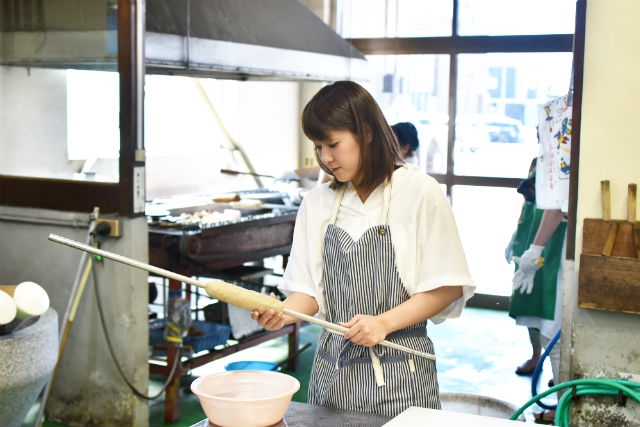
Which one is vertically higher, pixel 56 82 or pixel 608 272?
pixel 56 82

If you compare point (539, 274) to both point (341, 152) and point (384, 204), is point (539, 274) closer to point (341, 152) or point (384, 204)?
point (384, 204)

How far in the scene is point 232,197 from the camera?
6234 millimetres

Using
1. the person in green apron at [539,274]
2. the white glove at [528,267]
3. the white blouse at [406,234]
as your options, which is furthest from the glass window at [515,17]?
the white blouse at [406,234]

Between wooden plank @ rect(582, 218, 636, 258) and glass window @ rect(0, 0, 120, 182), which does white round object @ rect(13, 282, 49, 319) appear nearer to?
glass window @ rect(0, 0, 120, 182)

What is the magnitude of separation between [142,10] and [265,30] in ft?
4.80

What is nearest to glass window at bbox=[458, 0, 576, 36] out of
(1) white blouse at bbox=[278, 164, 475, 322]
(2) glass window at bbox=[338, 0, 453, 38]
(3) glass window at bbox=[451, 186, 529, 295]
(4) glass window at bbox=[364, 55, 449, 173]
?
(2) glass window at bbox=[338, 0, 453, 38]

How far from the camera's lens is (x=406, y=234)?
235 cm

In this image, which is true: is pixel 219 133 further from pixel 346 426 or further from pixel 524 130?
pixel 346 426

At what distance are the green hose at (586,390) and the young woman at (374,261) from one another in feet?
2.41

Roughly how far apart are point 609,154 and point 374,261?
1.23 metres

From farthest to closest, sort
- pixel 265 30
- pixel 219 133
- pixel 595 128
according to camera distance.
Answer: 1. pixel 219 133
2. pixel 265 30
3. pixel 595 128

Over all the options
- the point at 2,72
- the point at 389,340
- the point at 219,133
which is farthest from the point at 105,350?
the point at 219,133

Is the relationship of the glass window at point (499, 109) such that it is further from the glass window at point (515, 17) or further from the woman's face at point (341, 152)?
the woman's face at point (341, 152)

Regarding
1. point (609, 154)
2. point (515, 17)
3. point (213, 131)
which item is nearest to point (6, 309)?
point (609, 154)
